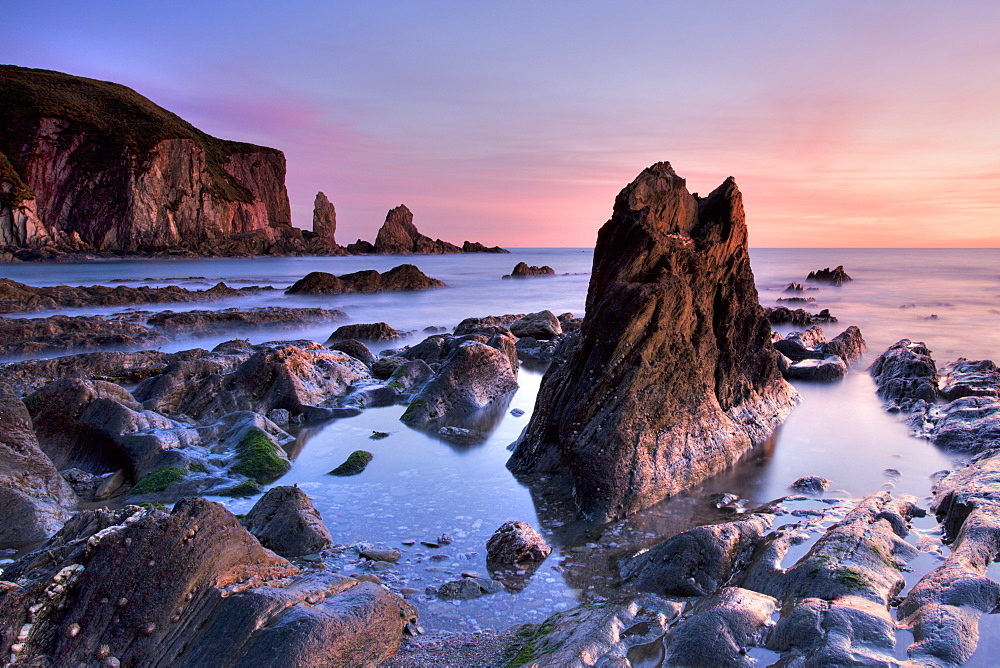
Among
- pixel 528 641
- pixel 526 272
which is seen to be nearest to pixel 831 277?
pixel 526 272

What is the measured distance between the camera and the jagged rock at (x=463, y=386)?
27.3 feet

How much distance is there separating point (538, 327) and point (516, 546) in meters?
11.4

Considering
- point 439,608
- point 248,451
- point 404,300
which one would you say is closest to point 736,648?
point 439,608

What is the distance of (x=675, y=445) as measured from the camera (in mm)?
5742

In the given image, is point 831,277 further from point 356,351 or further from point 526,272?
point 356,351

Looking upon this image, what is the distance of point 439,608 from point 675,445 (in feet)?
9.67

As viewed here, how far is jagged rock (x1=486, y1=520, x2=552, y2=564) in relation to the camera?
431 centimetres

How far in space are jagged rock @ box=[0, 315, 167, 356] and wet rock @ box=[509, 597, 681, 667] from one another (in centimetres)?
1390

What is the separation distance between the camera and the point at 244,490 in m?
5.79

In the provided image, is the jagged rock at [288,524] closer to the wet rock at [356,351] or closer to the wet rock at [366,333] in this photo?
the wet rock at [356,351]

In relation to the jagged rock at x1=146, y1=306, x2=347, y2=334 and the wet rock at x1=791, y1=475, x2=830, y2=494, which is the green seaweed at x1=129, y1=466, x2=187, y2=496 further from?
the jagged rock at x1=146, y1=306, x2=347, y2=334

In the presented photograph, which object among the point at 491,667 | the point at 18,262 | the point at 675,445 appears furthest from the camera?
the point at 18,262

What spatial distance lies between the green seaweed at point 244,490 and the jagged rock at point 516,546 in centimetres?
262

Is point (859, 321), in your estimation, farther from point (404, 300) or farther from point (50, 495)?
point (50, 495)
